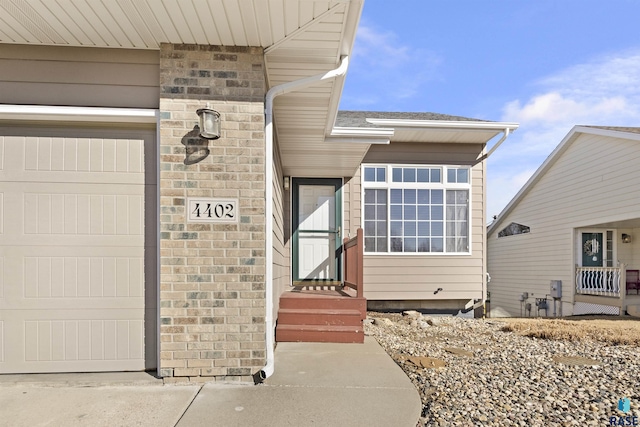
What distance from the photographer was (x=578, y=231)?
31.0ft

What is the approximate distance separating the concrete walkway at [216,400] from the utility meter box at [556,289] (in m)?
8.73

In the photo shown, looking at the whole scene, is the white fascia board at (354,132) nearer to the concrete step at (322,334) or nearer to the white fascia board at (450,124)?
the white fascia board at (450,124)

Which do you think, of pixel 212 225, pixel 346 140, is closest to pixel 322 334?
pixel 212 225

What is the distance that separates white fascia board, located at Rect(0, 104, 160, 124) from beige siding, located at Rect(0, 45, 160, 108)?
0.20 ft

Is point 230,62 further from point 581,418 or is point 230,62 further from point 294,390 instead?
point 581,418

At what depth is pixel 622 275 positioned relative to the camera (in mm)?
8141

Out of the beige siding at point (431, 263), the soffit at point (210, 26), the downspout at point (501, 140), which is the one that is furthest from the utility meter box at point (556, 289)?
the soffit at point (210, 26)

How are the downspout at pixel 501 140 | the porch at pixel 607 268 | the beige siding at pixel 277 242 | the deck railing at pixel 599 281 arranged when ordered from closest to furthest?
the beige siding at pixel 277 242 < the downspout at pixel 501 140 < the porch at pixel 607 268 < the deck railing at pixel 599 281

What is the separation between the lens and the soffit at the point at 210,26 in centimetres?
241

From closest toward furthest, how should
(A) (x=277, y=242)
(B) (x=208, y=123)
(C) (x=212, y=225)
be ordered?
1. (B) (x=208, y=123)
2. (C) (x=212, y=225)
3. (A) (x=277, y=242)

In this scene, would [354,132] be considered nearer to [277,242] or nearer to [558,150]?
[277,242]

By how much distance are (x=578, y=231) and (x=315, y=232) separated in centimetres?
755

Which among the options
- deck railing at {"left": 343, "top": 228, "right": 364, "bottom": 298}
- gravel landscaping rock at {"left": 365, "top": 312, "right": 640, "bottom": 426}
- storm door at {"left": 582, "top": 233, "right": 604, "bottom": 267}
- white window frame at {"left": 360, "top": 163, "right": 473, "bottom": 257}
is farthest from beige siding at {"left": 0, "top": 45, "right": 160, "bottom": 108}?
storm door at {"left": 582, "top": 233, "right": 604, "bottom": 267}

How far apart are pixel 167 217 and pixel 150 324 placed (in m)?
0.93
